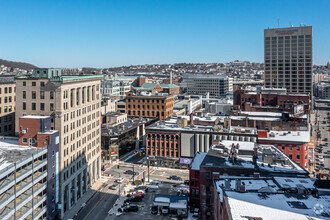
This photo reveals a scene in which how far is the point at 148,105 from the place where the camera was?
5851 inches

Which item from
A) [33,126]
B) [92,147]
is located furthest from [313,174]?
[33,126]

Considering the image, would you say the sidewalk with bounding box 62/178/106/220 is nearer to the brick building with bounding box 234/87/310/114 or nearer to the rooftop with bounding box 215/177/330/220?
the rooftop with bounding box 215/177/330/220

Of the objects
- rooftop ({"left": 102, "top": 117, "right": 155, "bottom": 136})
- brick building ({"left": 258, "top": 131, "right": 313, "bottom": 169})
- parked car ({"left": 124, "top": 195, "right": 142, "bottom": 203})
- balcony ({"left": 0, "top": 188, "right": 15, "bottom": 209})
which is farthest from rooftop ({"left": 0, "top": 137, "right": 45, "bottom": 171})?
brick building ({"left": 258, "top": 131, "right": 313, "bottom": 169})

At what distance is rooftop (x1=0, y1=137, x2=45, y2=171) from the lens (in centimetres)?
5079

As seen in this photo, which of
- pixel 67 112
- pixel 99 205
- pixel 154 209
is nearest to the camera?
pixel 67 112

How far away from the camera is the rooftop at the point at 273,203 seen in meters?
34.4

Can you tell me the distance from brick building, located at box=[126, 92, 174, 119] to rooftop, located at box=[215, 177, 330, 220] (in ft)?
332

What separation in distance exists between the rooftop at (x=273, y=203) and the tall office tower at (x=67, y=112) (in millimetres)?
35760

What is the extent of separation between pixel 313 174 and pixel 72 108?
2663 inches

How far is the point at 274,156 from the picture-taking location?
64.8 m

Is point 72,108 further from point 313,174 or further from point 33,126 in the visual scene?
point 313,174

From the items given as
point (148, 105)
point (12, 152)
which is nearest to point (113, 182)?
point (12, 152)

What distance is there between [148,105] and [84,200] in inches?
3015

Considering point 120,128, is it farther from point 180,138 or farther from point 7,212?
point 7,212
